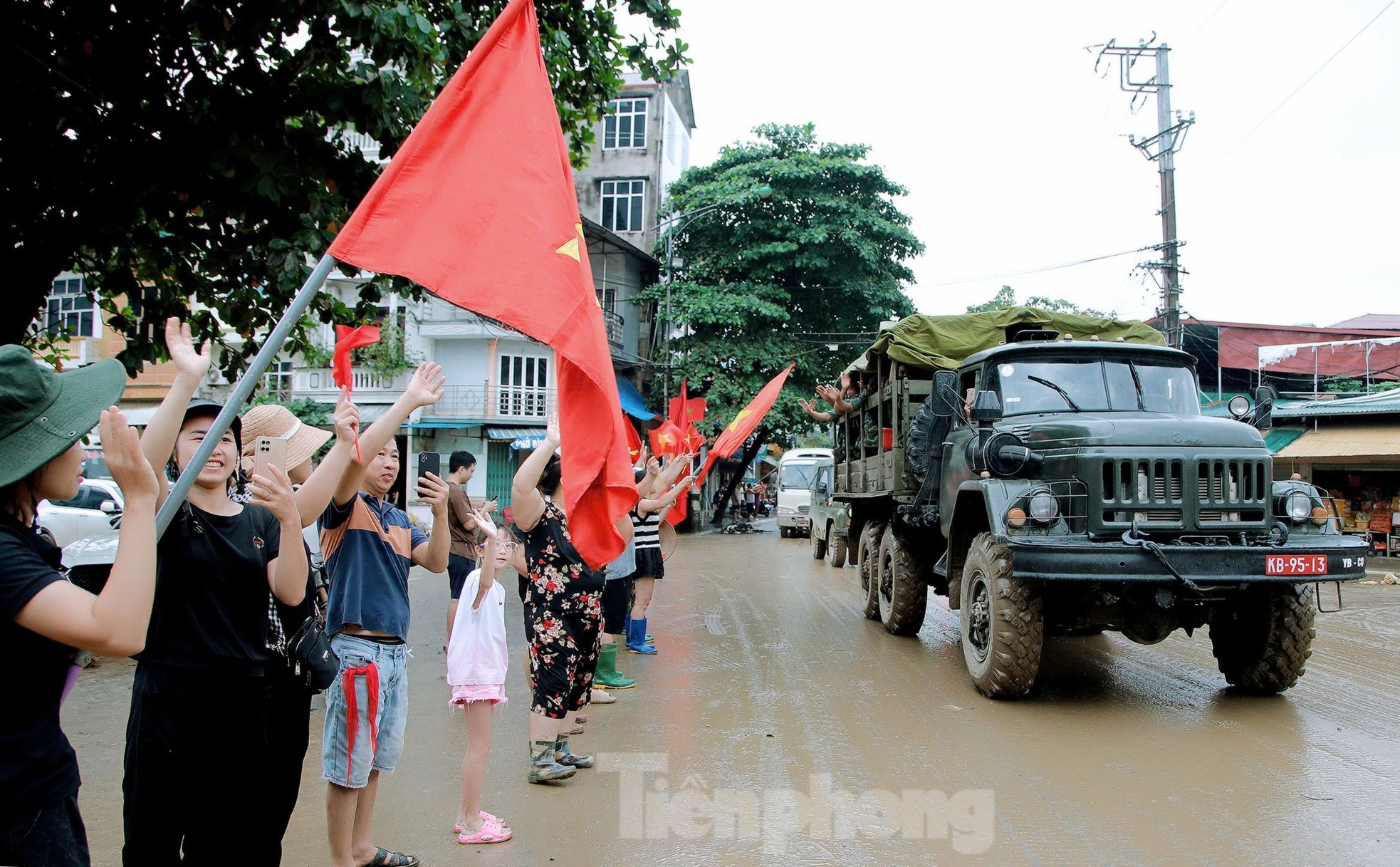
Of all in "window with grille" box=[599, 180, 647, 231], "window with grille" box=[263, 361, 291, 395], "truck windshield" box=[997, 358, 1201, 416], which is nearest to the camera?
"truck windshield" box=[997, 358, 1201, 416]

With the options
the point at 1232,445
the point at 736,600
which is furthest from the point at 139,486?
the point at 736,600

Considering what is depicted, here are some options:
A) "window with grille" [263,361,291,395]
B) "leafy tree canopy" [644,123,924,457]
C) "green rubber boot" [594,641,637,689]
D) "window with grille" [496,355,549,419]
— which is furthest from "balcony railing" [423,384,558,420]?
"green rubber boot" [594,641,637,689]

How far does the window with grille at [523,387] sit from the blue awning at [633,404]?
2648 millimetres

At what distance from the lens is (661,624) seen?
1091cm

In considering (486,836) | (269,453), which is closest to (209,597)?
(269,453)

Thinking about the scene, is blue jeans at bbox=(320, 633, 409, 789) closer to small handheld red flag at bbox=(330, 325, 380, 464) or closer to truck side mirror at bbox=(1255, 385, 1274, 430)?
small handheld red flag at bbox=(330, 325, 380, 464)

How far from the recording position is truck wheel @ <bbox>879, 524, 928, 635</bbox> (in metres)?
9.54

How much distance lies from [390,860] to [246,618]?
1.54 meters

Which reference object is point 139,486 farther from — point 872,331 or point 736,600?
point 872,331

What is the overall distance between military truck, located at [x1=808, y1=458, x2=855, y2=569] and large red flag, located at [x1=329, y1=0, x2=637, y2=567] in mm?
11301

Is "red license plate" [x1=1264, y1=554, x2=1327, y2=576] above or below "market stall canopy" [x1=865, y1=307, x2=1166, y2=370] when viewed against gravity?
below

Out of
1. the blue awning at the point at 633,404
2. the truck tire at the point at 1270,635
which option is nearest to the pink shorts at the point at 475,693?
the truck tire at the point at 1270,635

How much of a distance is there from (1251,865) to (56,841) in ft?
13.9

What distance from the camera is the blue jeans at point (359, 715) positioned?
365 centimetres
